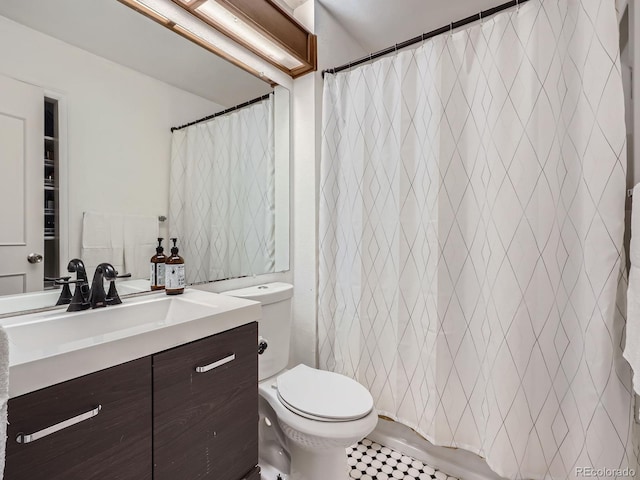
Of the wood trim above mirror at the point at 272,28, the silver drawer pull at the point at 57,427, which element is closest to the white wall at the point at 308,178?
the wood trim above mirror at the point at 272,28

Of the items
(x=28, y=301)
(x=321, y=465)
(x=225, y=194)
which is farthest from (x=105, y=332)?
(x=321, y=465)

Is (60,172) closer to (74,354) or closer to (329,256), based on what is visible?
(74,354)

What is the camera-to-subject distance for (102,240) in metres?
1.13

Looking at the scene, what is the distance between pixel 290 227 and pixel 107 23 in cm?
116

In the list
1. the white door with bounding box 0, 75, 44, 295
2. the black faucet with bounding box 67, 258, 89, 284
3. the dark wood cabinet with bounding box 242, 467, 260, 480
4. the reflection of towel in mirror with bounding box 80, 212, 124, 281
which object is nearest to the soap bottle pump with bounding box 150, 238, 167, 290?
the reflection of towel in mirror with bounding box 80, 212, 124, 281

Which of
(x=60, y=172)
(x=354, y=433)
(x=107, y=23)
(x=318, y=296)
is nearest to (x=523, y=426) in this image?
(x=354, y=433)

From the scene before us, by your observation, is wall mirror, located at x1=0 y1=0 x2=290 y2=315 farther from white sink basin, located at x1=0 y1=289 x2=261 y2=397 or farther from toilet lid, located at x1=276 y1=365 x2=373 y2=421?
toilet lid, located at x1=276 y1=365 x2=373 y2=421

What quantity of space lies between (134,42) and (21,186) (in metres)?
0.66

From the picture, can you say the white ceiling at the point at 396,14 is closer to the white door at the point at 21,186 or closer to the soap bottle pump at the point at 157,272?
the white door at the point at 21,186

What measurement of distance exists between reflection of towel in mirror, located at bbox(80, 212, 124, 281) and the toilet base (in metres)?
1.02

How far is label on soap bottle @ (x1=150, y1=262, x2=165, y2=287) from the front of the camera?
1.22m

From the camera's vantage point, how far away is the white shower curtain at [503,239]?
106 centimetres

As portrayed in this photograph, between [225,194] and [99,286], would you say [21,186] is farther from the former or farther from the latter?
[225,194]

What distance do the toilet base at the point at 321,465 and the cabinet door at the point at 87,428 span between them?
68 centimetres
